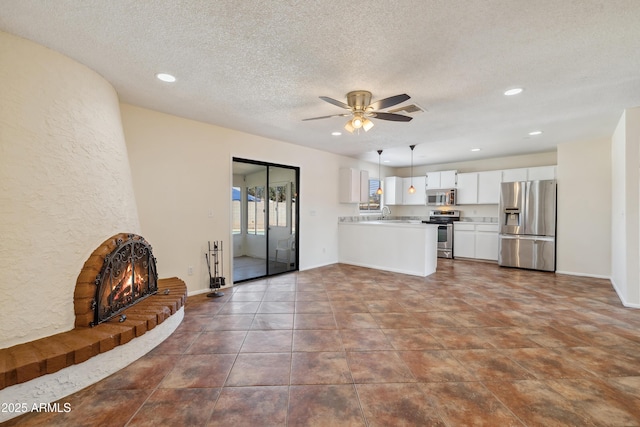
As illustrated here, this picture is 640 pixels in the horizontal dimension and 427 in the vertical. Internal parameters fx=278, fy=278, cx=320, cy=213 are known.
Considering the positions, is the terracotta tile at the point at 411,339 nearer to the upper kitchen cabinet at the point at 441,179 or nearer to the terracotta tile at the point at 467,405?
the terracotta tile at the point at 467,405

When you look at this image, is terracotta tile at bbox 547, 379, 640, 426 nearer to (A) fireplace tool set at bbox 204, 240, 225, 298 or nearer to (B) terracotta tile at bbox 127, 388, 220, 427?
(B) terracotta tile at bbox 127, 388, 220, 427

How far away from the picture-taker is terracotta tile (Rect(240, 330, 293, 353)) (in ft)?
8.15

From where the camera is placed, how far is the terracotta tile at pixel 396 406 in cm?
164

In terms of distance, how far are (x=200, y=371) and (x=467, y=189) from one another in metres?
6.93

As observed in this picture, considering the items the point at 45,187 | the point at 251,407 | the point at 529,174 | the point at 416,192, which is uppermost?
the point at 529,174


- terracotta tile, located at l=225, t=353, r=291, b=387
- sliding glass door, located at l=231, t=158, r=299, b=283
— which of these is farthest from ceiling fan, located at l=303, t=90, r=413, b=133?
sliding glass door, located at l=231, t=158, r=299, b=283

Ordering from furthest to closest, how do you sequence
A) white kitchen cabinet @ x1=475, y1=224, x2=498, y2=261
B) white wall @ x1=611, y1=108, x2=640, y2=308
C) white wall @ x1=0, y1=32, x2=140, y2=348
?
white kitchen cabinet @ x1=475, y1=224, x2=498, y2=261, white wall @ x1=611, y1=108, x2=640, y2=308, white wall @ x1=0, y1=32, x2=140, y2=348

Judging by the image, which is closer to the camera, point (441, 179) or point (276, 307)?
point (276, 307)

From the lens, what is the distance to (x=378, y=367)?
7.20 feet

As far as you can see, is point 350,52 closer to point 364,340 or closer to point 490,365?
point 364,340

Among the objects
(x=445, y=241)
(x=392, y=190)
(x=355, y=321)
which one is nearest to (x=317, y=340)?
(x=355, y=321)

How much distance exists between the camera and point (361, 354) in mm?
2396

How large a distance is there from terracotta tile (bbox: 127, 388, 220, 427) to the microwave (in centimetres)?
683

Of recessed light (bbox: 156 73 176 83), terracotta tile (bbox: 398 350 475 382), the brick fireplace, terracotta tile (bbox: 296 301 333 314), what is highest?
recessed light (bbox: 156 73 176 83)
